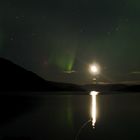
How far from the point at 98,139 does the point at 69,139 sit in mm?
5526

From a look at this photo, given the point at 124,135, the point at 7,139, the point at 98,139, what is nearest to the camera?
the point at 7,139

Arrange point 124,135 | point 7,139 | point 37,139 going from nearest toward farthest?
point 7,139 → point 37,139 → point 124,135

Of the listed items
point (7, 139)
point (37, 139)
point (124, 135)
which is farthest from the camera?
point (124, 135)

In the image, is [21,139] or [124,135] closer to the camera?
[21,139]

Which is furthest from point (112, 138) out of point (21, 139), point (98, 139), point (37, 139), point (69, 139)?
point (21, 139)

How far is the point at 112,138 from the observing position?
2254 inches

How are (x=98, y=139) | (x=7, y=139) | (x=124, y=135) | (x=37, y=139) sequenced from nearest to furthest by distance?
1. (x=7, y=139)
2. (x=37, y=139)
3. (x=98, y=139)
4. (x=124, y=135)

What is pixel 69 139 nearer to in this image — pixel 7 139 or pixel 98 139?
pixel 98 139

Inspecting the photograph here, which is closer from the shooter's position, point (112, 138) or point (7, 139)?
point (7, 139)

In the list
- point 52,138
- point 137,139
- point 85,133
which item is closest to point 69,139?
point 52,138

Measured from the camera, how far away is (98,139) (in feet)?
182

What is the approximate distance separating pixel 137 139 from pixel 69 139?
42.3 ft

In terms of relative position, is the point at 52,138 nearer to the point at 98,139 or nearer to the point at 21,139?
the point at 98,139

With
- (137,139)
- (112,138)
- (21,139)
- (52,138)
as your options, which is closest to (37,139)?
(52,138)
